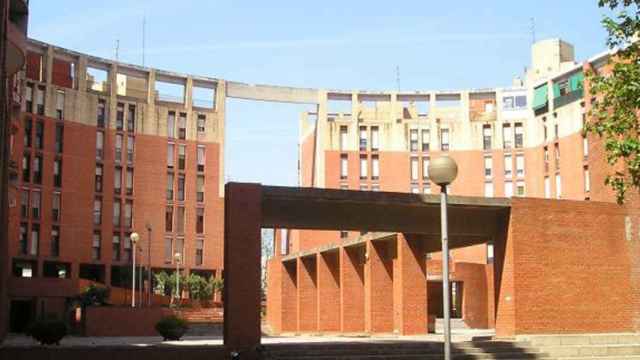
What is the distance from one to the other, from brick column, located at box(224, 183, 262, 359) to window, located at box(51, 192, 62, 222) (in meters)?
43.3

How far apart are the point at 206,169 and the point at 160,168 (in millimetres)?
3785

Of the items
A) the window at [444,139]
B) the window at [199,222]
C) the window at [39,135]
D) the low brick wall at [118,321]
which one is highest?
the window at [444,139]

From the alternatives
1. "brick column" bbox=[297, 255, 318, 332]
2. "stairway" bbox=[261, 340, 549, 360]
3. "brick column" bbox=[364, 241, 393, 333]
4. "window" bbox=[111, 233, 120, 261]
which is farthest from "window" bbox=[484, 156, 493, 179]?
"stairway" bbox=[261, 340, 549, 360]

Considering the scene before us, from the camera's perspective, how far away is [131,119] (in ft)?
225

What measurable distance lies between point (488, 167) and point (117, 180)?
31.2m

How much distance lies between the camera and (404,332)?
32.2 m

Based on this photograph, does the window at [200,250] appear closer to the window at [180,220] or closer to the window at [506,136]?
the window at [180,220]

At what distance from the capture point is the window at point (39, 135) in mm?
62500

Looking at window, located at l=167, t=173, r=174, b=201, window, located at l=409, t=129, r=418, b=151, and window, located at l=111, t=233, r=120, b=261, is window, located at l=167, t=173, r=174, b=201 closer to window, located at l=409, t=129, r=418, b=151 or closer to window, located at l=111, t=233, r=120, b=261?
window, located at l=111, t=233, r=120, b=261

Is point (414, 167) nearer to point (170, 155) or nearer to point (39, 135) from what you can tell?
point (170, 155)

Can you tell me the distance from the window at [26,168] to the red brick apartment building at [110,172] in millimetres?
70

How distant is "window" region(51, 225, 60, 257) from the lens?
206 ft

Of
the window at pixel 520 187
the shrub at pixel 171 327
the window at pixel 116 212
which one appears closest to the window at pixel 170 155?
the window at pixel 116 212

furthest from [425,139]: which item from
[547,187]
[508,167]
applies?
[547,187]
